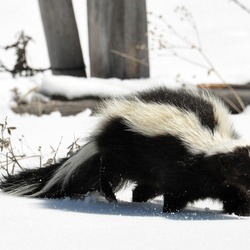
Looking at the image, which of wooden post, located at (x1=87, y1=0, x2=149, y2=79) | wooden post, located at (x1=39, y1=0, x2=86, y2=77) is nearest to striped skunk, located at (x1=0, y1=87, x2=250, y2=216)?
wooden post, located at (x1=87, y1=0, x2=149, y2=79)

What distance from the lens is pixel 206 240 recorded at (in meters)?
3.31

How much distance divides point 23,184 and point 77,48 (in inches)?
120

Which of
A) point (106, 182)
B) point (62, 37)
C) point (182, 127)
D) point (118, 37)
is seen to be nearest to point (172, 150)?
Result: point (182, 127)

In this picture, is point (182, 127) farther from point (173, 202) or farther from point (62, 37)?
point (62, 37)

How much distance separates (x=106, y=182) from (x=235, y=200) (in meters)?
0.77

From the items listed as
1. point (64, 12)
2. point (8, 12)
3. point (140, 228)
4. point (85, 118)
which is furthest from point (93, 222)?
point (8, 12)

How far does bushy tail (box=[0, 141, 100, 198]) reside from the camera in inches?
192

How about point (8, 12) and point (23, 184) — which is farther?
point (8, 12)

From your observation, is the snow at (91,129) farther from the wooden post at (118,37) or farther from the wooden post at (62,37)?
the wooden post at (62,37)

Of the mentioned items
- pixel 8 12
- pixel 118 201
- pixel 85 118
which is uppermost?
pixel 8 12

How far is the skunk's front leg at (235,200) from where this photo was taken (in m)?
4.54

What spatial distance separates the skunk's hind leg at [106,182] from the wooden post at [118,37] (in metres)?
2.46

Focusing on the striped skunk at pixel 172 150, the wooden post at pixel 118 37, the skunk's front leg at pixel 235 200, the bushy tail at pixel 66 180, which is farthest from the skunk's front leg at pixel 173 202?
the wooden post at pixel 118 37

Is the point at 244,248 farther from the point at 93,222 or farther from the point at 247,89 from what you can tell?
the point at 247,89
